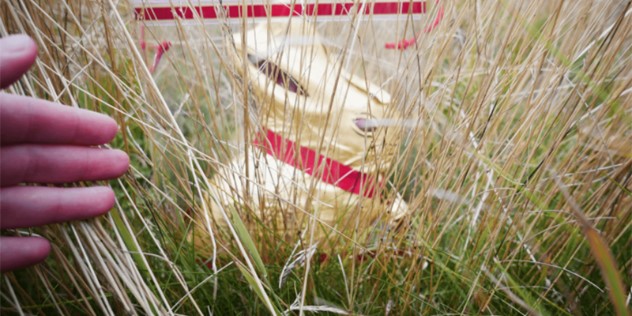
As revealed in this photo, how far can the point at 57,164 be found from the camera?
1.94 feet

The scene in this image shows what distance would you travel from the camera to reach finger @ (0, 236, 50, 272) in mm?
583

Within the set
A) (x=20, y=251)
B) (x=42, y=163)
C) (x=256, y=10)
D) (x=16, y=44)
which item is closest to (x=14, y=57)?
(x=16, y=44)

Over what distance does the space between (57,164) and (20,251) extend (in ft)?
0.38

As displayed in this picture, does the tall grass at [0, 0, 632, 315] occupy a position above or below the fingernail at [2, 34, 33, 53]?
below

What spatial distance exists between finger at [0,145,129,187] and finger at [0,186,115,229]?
1 centimetres

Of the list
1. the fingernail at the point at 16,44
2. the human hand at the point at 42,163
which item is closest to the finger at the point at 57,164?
the human hand at the point at 42,163

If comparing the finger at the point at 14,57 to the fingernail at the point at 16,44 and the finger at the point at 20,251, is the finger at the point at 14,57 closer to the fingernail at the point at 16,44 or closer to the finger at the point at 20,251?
the fingernail at the point at 16,44

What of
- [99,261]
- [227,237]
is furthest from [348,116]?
[99,261]

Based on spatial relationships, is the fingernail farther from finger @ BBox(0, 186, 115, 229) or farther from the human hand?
finger @ BBox(0, 186, 115, 229)

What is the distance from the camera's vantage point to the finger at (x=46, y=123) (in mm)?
526

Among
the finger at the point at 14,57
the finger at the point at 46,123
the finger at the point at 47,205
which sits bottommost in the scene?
Result: the finger at the point at 47,205

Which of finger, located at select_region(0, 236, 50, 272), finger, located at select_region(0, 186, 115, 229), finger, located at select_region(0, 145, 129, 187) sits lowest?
finger, located at select_region(0, 236, 50, 272)

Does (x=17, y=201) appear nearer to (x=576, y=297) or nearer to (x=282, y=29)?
(x=282, y=29)

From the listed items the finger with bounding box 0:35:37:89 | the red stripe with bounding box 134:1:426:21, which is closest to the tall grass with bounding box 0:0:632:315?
the red stripe with bounding box 134:1:426:21
